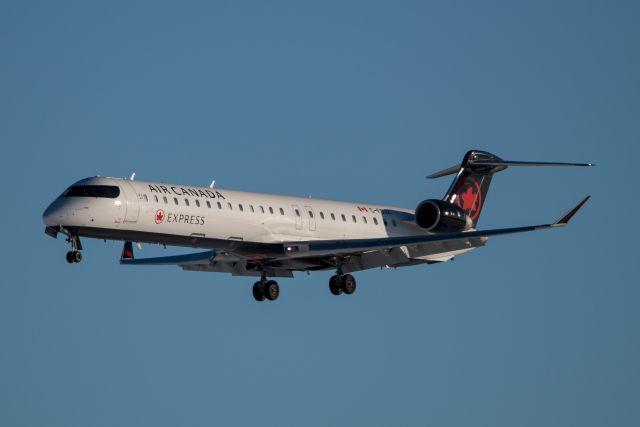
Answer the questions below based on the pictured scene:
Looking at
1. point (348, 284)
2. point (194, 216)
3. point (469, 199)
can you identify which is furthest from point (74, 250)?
point (469, 199)

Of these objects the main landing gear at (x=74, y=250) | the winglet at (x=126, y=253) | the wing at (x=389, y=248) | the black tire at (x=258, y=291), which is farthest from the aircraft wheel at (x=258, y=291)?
the main landing gear at (x=74, y=250)

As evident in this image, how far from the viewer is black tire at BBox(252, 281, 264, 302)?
147 feet

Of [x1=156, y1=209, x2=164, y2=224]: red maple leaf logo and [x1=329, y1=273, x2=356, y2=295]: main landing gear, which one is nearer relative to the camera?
[x1=156, y1=209, x2=164, y2=224]: red maple leaf logo

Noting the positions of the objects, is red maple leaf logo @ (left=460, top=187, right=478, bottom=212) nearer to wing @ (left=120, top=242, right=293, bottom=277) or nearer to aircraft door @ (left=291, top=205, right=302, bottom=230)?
wing @ (left=120, top=242, right=293, bottom=277)

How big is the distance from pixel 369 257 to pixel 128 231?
8041 millimetres

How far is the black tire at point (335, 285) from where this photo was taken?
145 ft

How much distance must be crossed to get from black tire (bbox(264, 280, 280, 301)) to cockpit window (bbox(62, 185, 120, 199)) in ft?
22.4

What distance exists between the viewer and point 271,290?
4466 centimetres

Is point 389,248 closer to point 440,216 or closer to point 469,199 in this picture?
point 440,216

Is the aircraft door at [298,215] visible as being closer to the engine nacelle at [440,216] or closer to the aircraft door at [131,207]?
the engine nacelle at [440,216]

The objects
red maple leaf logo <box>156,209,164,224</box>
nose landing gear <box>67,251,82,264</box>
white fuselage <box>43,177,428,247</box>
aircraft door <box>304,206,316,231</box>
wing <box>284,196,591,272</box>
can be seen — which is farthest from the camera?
aircraft door <box>304,206,316,231</box>

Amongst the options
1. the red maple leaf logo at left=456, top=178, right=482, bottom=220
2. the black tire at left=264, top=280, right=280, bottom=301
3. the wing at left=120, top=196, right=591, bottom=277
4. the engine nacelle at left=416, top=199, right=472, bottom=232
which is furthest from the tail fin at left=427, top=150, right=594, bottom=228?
the black tire at left=264, top=280, right=280, bottom=301

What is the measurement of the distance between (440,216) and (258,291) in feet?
19.9

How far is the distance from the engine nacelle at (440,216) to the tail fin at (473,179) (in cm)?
190
